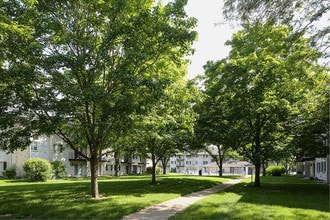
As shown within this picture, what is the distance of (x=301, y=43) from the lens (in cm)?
988

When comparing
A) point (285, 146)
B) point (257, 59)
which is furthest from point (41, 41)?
point (285, 146)

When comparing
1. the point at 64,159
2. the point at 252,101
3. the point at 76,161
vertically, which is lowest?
the point at 76,161

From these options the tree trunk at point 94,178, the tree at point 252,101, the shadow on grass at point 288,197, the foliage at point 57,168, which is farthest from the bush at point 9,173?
the shadow on grass at point 288,197

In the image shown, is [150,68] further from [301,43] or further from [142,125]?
[301,43]

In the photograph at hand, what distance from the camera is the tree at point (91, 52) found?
1234 centimetres

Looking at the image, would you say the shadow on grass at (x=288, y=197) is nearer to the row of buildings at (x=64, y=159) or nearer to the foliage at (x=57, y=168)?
the row of buildings at (x=64, y=159)

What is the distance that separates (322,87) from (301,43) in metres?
2.60

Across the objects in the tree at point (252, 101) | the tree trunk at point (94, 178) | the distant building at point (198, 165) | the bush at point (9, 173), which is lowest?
the distant building at point (198, 165)

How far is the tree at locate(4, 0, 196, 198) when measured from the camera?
40.5 ft

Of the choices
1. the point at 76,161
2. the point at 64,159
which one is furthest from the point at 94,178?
the point at 76,161

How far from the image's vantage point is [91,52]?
1289cm

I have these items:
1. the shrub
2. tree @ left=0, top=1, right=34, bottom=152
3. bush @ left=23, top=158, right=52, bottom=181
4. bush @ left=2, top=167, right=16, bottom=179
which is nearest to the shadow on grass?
tree @ left=0, top=1, right=34, bottom=152

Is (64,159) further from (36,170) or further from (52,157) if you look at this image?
(36,170)

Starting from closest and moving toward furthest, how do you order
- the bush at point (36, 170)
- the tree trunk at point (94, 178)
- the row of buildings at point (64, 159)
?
1. the tree trunk at point (94, 178)
2. the bush at point (36, 170)
3. the row of buildings at point (64, 159)
